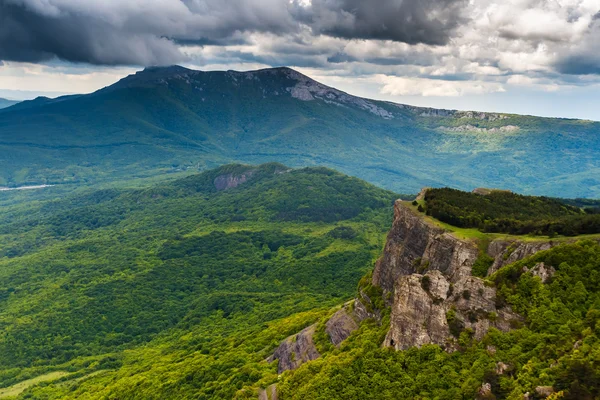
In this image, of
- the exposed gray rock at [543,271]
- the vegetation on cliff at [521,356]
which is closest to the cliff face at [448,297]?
the vegetation on cliff at [521,356]

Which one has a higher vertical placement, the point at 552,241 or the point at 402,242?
the point at 552,241

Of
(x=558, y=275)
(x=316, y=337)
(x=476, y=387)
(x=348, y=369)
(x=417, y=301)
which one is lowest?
(x=316, y=337)

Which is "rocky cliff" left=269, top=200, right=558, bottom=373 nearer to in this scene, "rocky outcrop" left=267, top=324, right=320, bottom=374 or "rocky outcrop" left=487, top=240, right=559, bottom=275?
"rocky outcrop" left=487, top=240, right=559, bottom=275

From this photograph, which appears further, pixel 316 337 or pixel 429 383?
pixel 316 337

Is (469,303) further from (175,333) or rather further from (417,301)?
(175,333)

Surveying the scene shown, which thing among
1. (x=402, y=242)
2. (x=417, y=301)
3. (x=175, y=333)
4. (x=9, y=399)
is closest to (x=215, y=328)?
(x=175, y=333)

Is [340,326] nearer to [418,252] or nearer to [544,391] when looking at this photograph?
[418,252]

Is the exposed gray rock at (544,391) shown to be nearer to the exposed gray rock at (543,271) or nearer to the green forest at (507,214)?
the exposed gray rock at (543,271)

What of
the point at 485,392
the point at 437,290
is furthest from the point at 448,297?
the point at 485,392


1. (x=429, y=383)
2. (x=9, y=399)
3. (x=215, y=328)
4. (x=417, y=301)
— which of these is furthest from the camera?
(x=215, y=328)
